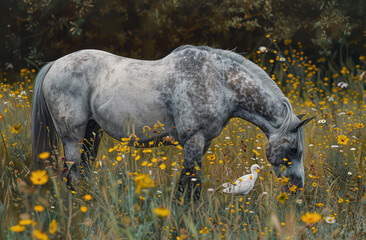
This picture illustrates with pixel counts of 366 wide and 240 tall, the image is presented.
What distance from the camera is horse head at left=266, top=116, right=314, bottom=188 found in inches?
157

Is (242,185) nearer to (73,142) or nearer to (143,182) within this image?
(143,182)

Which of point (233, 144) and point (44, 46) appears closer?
point (233, 144)

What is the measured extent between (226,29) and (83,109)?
522cm

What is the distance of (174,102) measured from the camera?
406 cm

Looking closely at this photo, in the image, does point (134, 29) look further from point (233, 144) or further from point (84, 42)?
point (233, 144)

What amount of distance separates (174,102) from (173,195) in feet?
2.84

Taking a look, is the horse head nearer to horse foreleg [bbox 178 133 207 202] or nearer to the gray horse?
the gray horse

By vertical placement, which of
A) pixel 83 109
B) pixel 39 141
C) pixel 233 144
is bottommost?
pixel 233 144

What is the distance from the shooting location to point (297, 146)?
13.1ft

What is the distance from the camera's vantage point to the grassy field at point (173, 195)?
2852mm

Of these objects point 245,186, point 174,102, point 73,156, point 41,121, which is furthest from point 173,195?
point 41,121

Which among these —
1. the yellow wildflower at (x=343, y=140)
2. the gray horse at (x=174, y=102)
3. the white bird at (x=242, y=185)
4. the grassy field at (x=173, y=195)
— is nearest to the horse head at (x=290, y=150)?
the gray horse at (x=174, y=102)

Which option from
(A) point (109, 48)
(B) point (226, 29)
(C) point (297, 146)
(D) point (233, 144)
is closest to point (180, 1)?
(B) point (226, 29)

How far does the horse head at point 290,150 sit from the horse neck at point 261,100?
84 millimetres
